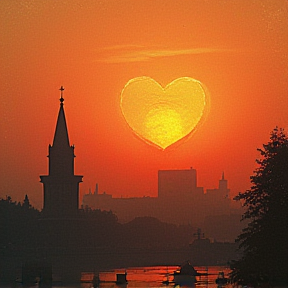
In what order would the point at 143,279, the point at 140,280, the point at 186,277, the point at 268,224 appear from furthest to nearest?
the point at 186,277 → the point at 143,279 → the point at 140,280 → the point at 268,224

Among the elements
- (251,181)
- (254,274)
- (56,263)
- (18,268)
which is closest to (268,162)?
(251,181)

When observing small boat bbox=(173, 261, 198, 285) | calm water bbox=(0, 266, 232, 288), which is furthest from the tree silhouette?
small boat bbox=(173, 261, 198, 285)

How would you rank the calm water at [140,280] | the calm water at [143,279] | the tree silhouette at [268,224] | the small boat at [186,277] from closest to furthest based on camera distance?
the tree silhouette at [268,224], the calm water at [140,280], the calm water at [143,279], the small boat at [186,277]

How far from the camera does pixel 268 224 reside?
2776 inches

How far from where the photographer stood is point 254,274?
7006cm

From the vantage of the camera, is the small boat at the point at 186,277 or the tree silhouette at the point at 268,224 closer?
the tree silhouette at the point at 268,224

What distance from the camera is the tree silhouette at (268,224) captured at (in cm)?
6962

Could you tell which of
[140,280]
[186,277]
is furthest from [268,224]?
[186,277]

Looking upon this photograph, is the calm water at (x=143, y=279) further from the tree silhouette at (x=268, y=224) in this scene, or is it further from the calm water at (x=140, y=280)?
the tree silhouette at (x=268, y=224)

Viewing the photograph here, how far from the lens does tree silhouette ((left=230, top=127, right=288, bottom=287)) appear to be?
69625 mm

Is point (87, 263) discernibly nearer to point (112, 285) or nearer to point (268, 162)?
point (112, 285)

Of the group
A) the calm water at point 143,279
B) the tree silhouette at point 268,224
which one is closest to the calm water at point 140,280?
the calm water at point 143,279

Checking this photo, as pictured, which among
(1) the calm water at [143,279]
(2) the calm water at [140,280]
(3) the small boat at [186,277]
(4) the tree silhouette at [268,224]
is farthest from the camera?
(3) the small boat at [186,277]

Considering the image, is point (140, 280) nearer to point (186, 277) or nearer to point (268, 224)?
point (186, 277)
